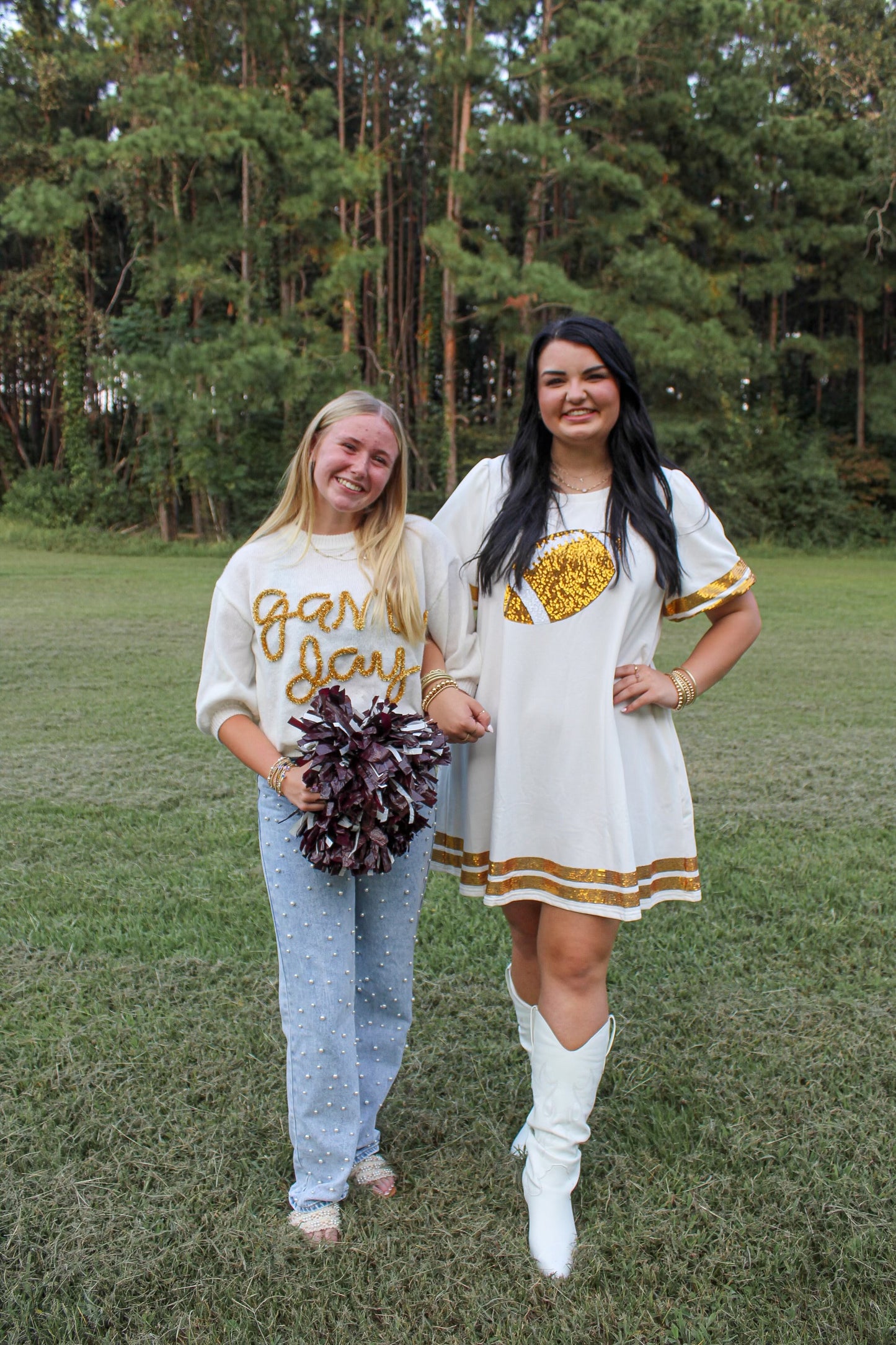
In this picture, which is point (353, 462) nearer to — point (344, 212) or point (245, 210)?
point (245, 210)

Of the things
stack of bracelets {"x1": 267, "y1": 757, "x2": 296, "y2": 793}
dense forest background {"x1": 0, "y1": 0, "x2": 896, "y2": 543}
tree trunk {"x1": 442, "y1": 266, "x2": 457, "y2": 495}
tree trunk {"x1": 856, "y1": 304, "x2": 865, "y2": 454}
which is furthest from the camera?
tree trunk {"x1": 856, "y1": 304, "x2": 865, "y2": 454}

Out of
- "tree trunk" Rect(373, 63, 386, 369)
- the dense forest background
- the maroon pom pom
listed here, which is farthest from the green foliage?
the maroon pom pom

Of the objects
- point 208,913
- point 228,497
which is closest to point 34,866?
point 208,913

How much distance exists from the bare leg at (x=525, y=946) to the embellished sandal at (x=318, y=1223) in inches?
21.6

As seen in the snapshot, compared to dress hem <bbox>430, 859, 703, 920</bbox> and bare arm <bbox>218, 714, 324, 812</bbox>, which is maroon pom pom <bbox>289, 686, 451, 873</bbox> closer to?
bare arm <bbox>218, 714, 324, 812</bbox>

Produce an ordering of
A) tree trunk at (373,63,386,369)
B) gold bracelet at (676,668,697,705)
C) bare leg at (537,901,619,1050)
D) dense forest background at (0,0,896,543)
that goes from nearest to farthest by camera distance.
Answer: bare leg at (537,901,619,1050), gold bracelet at (676,668,697,705), dense forest background at (0,0,896,543), tree trunk at (373,63,386,369)

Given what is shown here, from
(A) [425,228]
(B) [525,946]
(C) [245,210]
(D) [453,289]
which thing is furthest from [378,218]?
(B) [525,946]

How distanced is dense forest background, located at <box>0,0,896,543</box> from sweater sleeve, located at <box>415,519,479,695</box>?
56.2 ft

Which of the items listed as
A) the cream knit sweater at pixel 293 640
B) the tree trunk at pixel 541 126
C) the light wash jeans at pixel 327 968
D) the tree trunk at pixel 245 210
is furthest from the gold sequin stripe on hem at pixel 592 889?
the tree trunk at pixel 245 210

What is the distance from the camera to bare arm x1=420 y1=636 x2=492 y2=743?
1.90m

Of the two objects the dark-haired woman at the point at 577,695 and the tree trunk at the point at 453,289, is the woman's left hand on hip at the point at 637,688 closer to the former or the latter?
the dark-haired woman at the point at 577,695

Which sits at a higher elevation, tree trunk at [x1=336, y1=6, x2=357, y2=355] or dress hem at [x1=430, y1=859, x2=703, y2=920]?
tree trunk at [x1=336, y1=6, x2=357, y2=355]

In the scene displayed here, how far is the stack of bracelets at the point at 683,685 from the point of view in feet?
6.56

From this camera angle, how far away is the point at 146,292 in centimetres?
2067
